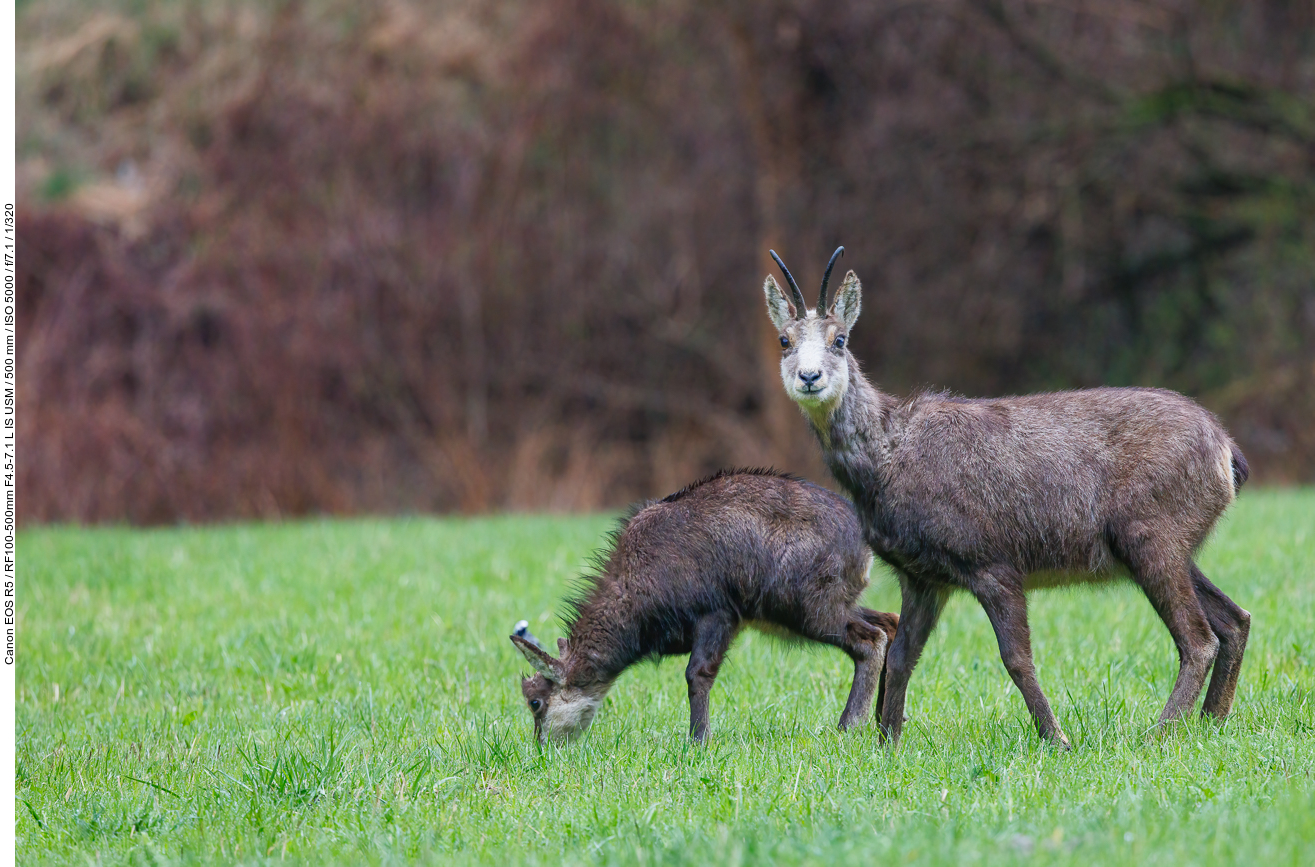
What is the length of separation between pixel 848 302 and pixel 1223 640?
7.13 ft

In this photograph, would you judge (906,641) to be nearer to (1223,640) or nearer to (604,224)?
(1223,640)

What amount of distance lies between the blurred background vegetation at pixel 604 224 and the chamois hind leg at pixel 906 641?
12.7 metres

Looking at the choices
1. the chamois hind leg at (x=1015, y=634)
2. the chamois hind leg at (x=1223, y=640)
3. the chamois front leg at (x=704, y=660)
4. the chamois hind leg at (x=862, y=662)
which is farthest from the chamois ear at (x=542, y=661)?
the chamois hind leg at (x=1223, y=640)

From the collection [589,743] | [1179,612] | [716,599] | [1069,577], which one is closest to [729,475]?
[716,599]

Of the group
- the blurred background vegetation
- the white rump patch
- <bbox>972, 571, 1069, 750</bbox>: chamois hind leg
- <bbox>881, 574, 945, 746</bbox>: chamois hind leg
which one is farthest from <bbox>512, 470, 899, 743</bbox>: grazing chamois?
the blurred background vegetation

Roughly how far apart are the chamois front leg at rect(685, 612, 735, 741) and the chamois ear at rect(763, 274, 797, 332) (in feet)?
4.45

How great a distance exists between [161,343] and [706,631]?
13.6 metres

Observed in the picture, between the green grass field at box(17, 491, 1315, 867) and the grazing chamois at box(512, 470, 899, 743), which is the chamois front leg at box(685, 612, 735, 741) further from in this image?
the green grass field at box(17, 491, 1315, 867)

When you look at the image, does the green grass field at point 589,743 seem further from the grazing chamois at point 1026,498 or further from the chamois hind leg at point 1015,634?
the grazing chamois at point 1026,498

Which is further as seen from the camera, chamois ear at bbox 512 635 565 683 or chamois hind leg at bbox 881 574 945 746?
chamois ear at bbox 512 635 565 683

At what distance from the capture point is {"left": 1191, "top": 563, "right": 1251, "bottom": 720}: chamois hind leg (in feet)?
19.8

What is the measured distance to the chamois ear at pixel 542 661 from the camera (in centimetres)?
645

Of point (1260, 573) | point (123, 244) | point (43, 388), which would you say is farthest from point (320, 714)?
point (123, 244)

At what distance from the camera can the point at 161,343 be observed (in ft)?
59.5
